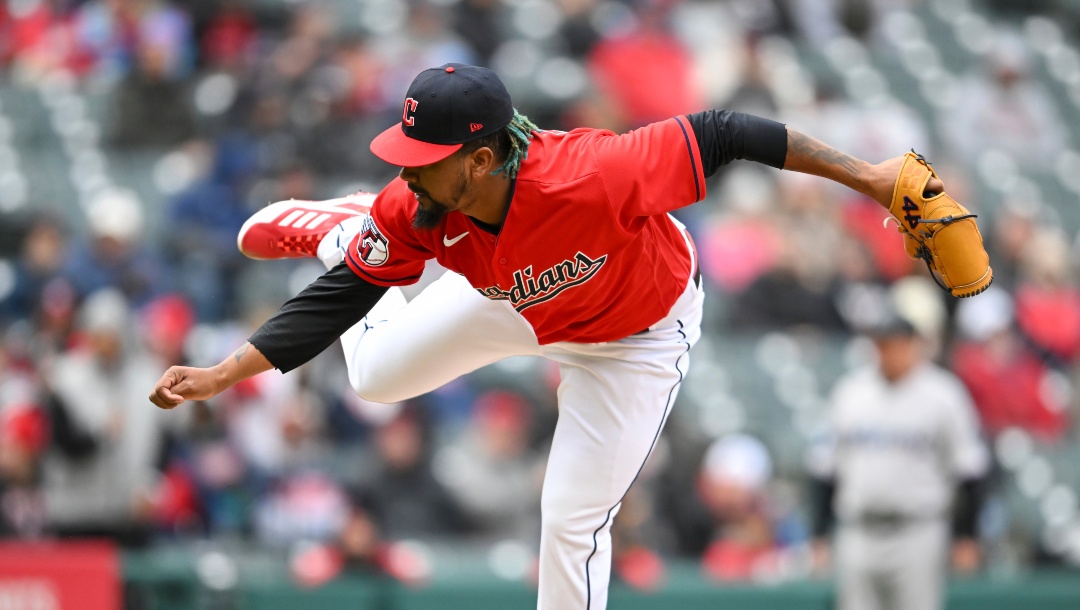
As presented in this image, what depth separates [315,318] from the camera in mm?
4699

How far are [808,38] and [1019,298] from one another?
12.6 ft

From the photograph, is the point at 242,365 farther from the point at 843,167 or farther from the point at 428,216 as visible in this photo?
the point at 843,167

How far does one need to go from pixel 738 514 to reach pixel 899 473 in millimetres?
1063

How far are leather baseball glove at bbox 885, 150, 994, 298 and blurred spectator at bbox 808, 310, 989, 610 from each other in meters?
3.78

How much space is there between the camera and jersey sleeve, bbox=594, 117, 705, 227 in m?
4.38

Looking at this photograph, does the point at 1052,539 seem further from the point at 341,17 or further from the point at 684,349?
the point at 341,17

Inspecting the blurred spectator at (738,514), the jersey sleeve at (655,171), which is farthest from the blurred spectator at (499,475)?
the jersey sleeve at (655,171)

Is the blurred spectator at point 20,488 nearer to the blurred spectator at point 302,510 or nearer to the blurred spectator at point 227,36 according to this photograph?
the blurred spectator at point 302,510

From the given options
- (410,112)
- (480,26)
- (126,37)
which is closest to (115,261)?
(126,37)

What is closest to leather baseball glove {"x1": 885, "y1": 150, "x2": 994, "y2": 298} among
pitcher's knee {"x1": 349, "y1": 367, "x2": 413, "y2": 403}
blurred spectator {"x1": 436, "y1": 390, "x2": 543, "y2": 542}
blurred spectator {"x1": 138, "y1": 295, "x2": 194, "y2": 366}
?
pitcher's knee {"x1": 349, "y1": 367, "x2": 413, "y2": 403}

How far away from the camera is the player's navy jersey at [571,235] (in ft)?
14.4

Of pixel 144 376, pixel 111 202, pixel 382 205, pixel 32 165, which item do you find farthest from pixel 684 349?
pixel 32 165

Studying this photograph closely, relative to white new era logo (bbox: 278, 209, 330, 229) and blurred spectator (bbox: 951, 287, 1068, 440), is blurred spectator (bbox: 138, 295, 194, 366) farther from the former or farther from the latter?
blurred spectator (bbox: 951, 287, 1068, 440)

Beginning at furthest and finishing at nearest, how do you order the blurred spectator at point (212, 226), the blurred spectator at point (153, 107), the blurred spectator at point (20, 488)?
the blurred spectator at point (153, 107)
the blurred spectator at point (212, 226)
the blurred spectator at point (20, 488)
